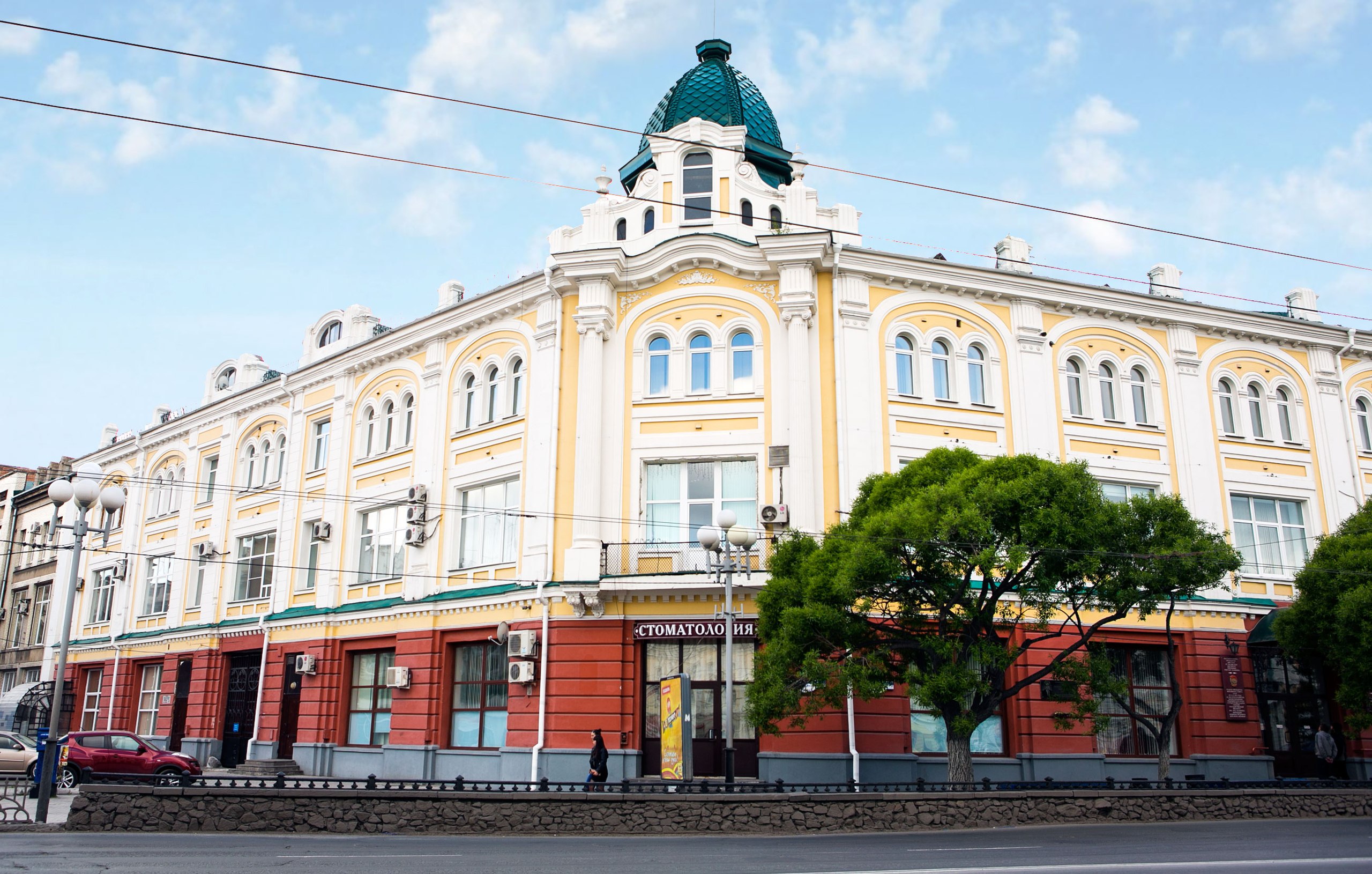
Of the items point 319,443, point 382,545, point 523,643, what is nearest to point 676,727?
point 523,643

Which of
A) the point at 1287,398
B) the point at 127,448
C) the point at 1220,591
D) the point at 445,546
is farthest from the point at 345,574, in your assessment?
the point at 1287,398

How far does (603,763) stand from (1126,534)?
35.7 feet

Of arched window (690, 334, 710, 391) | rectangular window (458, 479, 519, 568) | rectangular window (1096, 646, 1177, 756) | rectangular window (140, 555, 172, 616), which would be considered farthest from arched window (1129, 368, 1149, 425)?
rectangular window (140, 555, 172, 616)

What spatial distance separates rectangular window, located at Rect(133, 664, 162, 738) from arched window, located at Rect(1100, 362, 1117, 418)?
30739 mm

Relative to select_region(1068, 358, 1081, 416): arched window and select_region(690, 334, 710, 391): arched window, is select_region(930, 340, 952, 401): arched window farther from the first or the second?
select_region(690, 334, 710, 391): arched window

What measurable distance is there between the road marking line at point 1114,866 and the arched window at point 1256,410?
18592 mm

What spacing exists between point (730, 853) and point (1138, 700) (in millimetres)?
16496

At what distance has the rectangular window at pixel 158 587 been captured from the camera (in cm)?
3734

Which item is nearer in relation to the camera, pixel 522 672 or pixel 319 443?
pixel 522 672

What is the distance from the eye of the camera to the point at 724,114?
28.7 m

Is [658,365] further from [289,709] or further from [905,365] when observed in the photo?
[289,709]

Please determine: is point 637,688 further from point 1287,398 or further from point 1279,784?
point 1287,398

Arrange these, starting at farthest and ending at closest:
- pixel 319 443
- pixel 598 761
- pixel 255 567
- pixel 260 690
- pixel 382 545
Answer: pixel 255 567
pixel 319 443
pixel 260 690
pixel 382 545
pixel 598 761

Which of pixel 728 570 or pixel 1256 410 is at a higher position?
Answer: pixel 1256 410
